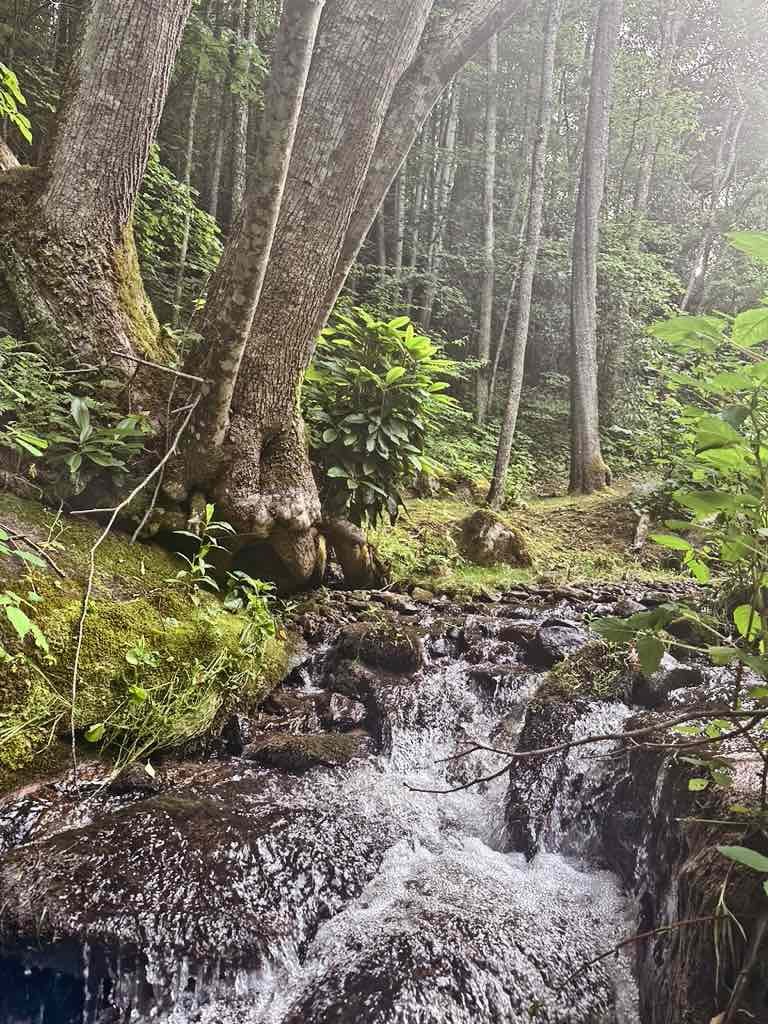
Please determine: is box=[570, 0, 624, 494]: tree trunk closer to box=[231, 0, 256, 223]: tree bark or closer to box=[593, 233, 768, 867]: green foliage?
box=[231, 0, 256, 223]: tree bark

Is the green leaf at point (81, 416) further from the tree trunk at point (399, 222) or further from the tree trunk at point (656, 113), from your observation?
the tree trunk at point (656, 113)

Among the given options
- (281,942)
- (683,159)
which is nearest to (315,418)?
(281,942)

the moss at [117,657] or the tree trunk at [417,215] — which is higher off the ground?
the tree trunk at [417,215]

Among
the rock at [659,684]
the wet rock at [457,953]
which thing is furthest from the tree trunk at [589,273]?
the wet rock at [457,953]

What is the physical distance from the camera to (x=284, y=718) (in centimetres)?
368

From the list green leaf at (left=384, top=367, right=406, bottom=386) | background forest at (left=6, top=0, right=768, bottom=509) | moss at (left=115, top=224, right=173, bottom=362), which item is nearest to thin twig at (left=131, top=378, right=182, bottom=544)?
moss at (left=115, top=224, right=173, bottom=362)

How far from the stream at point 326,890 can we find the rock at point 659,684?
17 centimetres

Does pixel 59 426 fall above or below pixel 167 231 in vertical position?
below

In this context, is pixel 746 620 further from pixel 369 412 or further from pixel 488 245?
pixel 488 245

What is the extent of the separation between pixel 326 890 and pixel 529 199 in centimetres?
1063

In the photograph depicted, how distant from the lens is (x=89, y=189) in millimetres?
3941

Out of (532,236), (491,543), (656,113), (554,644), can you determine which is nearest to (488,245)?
(656,113)

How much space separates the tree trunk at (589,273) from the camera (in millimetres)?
10453

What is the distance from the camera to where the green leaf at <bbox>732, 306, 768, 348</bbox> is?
1.33 m
